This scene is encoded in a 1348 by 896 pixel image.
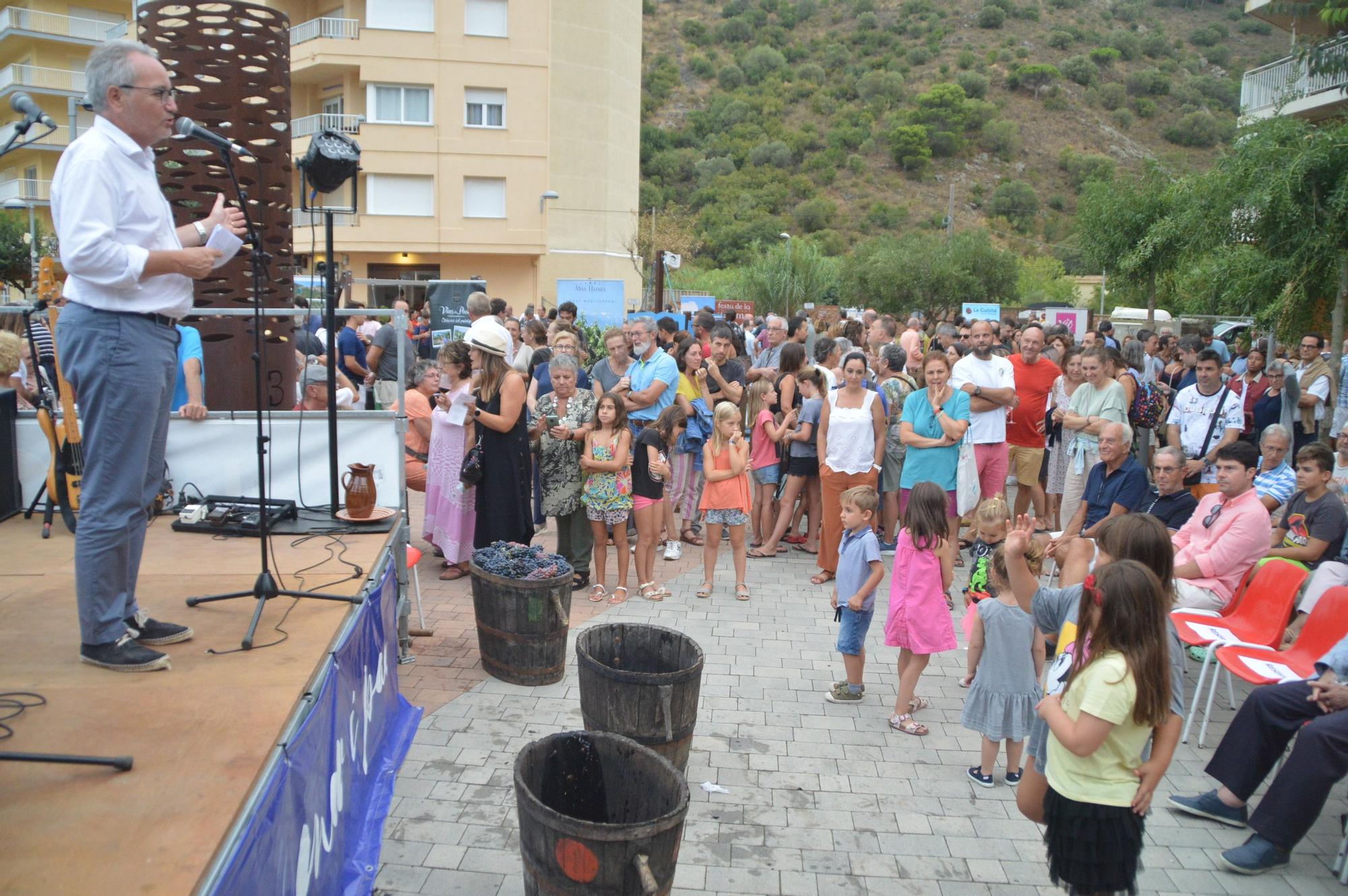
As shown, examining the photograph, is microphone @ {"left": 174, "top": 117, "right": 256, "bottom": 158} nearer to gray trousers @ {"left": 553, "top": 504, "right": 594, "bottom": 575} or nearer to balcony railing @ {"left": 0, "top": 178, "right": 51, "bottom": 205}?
gray trousers @ {"left": 553, "top": 504, "right": 594, "bottom": 575}

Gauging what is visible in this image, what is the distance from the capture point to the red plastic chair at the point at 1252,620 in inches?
217

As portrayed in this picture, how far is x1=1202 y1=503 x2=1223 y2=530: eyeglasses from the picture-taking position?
20.8 ft

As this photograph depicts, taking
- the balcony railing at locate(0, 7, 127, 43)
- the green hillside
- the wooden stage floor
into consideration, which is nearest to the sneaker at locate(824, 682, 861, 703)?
the wooden stage floor

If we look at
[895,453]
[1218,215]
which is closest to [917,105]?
[1218,215]

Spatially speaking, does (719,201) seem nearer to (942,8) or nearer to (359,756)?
(942,8)

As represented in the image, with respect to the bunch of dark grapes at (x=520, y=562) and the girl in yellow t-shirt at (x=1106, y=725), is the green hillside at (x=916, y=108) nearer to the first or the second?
the bunch of dark grapes at (x=520, y=562)

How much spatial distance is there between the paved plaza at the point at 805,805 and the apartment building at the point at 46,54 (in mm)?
44632

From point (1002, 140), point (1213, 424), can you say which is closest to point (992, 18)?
point (1002, 140)

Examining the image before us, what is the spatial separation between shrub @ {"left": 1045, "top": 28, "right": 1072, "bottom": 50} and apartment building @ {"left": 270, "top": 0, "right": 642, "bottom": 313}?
68.8 metres

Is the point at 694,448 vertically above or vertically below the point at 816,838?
above

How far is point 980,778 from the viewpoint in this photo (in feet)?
16.1

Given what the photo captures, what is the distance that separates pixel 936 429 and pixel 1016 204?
215 feet

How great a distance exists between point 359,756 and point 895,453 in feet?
21.2

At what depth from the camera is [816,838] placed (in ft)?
14.2
